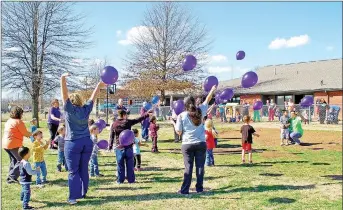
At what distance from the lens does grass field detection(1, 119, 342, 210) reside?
5914 mm

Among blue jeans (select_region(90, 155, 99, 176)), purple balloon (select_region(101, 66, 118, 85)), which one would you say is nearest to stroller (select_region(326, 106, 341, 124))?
blue jeans (select_region(90, 155, 99, 176))

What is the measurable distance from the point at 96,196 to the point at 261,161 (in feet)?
18.1

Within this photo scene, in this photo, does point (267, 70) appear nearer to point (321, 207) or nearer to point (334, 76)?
point (334, 76)

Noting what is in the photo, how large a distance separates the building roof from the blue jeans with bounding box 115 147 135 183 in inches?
1065

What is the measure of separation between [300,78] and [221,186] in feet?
103

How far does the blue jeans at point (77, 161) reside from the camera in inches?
224

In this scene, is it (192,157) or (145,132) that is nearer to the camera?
(192,157)

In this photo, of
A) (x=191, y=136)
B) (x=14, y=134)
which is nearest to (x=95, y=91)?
(x=191, y=136)

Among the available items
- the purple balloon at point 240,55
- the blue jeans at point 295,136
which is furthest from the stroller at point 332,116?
the purple balloon at point 240,55

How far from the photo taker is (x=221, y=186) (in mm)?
7133

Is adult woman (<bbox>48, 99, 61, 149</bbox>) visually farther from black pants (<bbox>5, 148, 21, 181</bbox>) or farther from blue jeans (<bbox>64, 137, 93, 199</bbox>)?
blue jeans (<bbox>64, 137, 93, 199</bbox>)

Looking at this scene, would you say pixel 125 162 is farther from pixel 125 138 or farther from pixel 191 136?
pixel 191 136

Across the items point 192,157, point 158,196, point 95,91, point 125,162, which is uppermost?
point 95,91

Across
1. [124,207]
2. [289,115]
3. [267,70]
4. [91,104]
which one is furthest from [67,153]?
[267,70]
